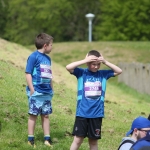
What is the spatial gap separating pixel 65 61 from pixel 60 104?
13899mm

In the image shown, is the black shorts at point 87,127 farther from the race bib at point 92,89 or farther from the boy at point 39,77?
the boy at point 39,77

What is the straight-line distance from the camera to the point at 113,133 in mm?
10656

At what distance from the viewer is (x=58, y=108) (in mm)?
11938

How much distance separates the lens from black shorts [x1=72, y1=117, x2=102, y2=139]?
26.0 ft

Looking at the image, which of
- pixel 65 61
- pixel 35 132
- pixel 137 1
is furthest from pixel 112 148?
pixel 137 1

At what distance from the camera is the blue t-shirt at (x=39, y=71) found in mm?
8477

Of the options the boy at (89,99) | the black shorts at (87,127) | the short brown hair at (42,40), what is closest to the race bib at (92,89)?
the boy at (89,99)

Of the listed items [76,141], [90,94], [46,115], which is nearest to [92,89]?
[90,94]

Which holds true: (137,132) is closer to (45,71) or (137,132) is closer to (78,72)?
(78,72)

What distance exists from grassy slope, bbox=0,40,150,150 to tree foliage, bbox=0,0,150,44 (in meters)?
30.3

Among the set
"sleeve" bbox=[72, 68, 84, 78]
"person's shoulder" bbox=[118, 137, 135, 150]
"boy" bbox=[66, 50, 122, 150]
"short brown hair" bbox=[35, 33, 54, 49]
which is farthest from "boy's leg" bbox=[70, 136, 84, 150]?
"person's shoulder" bbox=[118, 137, 135, 150]

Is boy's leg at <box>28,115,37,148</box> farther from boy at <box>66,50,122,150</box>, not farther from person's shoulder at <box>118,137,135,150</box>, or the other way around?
person's shoulder at <box>118,137,135,150</box>

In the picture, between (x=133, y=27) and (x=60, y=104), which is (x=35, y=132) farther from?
(x=133, y=27)

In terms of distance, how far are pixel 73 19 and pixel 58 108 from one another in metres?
48.6
